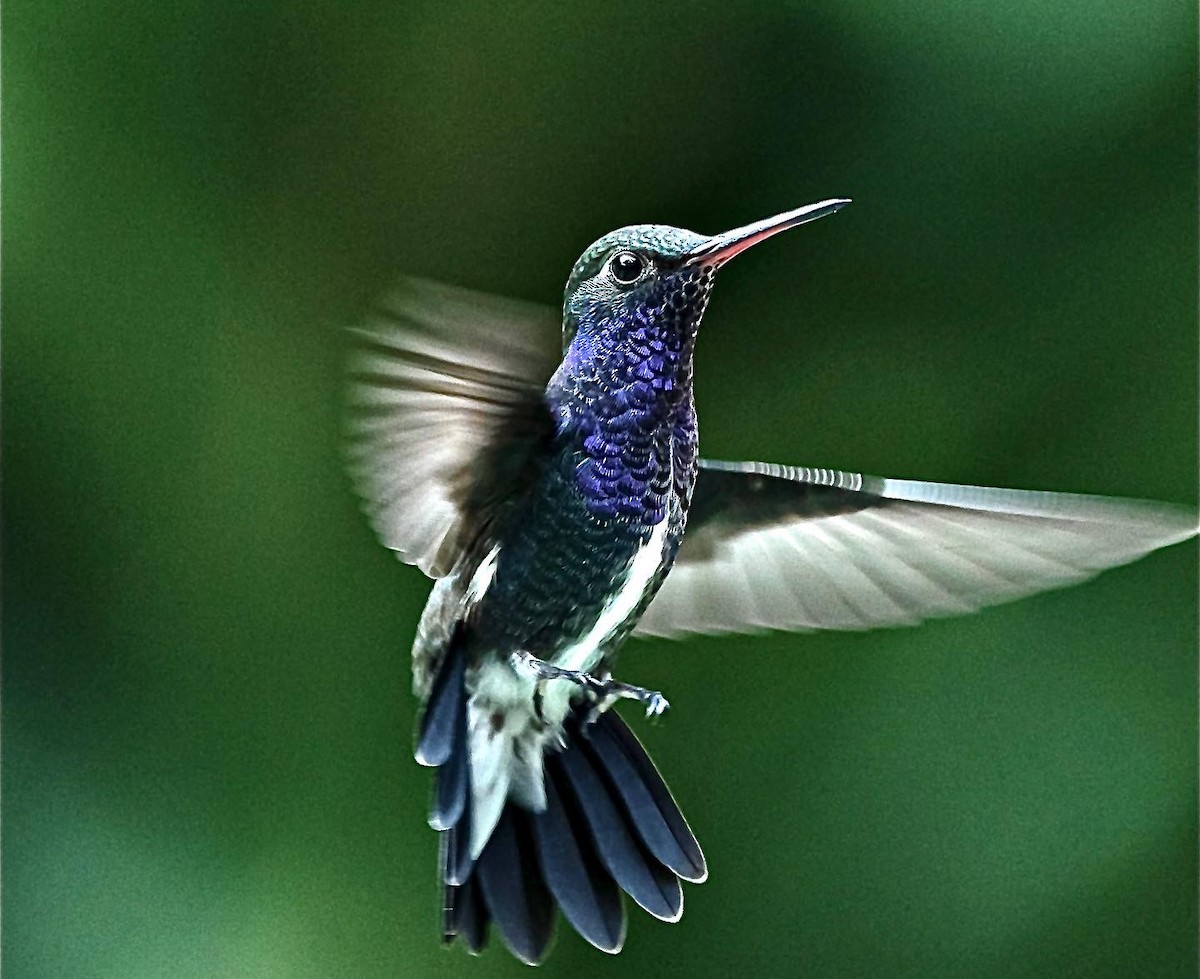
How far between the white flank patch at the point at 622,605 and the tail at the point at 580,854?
0.16 ft

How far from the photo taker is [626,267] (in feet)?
2.83

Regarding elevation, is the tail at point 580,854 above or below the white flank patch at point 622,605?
below

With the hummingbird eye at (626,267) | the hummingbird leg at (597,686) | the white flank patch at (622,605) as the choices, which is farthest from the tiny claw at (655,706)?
the hummingbird eye at (626,267)

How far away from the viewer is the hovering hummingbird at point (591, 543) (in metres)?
0.80

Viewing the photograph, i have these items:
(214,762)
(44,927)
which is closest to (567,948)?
(214,762)

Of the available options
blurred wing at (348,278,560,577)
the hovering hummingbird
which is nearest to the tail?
the hovering hummingbird

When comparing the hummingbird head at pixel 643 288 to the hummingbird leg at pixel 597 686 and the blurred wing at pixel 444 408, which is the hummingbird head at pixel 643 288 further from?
the hummingbird leg at pixel 597 686

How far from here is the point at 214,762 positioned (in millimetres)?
1989

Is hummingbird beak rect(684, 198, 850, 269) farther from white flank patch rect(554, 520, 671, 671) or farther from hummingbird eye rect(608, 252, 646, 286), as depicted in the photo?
white flank patch rect(554, 520, 671, 671)

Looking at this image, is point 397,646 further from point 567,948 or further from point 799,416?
point 799,416

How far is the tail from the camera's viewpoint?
990 mm

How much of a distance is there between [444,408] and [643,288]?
0.13 meters

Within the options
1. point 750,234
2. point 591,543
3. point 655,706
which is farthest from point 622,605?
point 750,234

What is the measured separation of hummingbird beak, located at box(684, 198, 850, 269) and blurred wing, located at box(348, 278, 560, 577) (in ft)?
0.31
